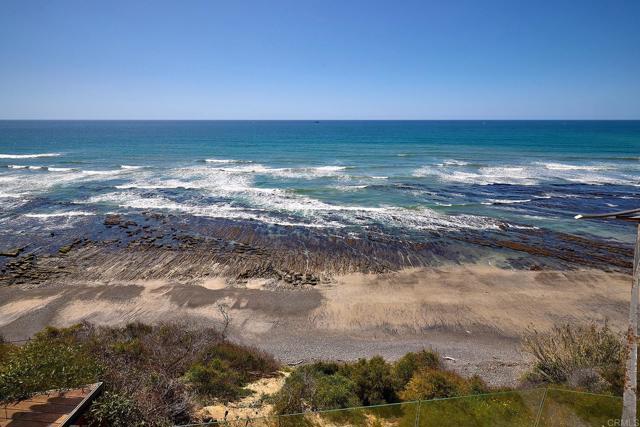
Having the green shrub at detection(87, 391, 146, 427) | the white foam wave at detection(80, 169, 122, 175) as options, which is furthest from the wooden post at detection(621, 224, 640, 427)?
the white foam wave at detection(80, 169, 122, 175)

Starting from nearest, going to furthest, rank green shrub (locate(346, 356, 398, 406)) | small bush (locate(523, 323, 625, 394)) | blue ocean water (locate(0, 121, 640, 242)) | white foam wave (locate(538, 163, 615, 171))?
1. small bush (locate(523, 323, 625, 394))
2. green shrub (locate(346, 356, 398, 406))
3. blue ocean water (locate(0, 121, 640, 242))
4. white foam wave (locate(538, 163, 615, 171))

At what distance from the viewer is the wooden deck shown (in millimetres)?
6457

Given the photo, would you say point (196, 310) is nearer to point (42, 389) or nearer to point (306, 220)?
point (42, 389)

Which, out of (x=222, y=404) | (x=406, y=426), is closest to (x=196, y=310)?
(x=222, y=404)

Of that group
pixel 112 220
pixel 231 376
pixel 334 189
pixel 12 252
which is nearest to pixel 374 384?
pixel 231 376

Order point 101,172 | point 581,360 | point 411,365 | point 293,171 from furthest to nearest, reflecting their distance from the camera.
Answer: point 293,171, point 101,172, point 411,365, point 581,360

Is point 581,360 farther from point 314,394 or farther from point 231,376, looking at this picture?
point 231,376

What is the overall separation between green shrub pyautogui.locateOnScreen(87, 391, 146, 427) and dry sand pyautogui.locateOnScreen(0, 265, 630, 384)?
682 cm

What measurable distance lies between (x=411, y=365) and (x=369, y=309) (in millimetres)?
5886

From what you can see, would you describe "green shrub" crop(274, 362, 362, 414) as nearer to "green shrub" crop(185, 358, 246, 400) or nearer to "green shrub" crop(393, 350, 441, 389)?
"green shrub" crop(185, 358, 246, 400)

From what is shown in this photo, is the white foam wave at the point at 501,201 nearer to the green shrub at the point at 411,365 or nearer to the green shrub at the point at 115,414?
the green shrub at the point at 411,365

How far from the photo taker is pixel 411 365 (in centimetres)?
1085

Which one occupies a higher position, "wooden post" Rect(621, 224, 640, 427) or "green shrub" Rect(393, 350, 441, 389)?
"wooden post" Rect(621, 224, 640, 427)

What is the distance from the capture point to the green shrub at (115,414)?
671 centimetres
